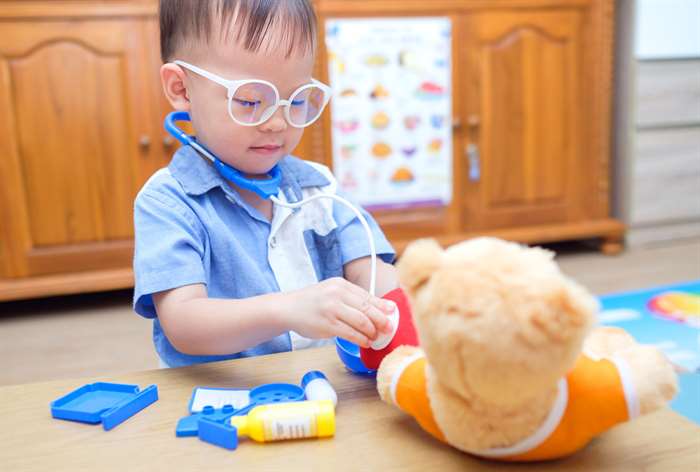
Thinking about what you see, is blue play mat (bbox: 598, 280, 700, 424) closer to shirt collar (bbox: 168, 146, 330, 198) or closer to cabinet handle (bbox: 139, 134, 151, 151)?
shirt collar (bbox: 168, 146, 330, 198)

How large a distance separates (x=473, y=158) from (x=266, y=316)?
1632 mm

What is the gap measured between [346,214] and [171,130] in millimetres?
211

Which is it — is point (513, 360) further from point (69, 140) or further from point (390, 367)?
point (69, 140)

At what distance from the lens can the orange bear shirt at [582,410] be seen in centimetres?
38

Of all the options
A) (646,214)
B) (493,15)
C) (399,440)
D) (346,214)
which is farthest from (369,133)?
(399,440)

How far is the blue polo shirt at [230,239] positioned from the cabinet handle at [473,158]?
4.40 ft

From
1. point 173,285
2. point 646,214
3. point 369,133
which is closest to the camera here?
point 173,285

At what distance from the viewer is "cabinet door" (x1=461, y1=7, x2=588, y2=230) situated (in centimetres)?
208

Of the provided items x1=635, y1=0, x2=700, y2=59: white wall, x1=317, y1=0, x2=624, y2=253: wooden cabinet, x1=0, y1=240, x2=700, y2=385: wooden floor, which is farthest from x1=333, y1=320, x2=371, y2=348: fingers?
x1=635, y1=0, x2=700, y2=59: white wall

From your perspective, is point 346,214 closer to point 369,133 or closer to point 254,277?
point 254,277

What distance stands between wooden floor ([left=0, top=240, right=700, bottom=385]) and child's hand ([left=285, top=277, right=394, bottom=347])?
926mm

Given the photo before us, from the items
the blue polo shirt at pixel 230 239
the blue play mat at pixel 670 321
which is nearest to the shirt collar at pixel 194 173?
the blue polo shirt at pixel 230 239

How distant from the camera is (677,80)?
2.24 metres

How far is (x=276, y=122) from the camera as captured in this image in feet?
2.23
